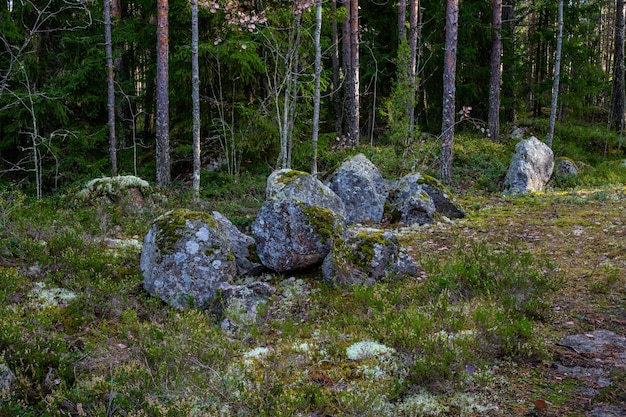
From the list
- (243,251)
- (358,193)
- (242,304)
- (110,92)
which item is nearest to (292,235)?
(243,251)

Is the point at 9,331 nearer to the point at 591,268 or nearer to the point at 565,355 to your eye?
the point at 565,355

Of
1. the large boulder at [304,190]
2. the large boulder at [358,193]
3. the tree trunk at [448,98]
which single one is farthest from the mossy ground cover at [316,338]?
the tree trunk at [448,98]

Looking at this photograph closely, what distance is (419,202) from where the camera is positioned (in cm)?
1048

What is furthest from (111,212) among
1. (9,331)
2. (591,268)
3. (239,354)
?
(591,268)

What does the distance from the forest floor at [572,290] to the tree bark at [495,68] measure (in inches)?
361

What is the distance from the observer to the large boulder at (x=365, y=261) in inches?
254

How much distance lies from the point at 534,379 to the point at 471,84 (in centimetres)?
2115

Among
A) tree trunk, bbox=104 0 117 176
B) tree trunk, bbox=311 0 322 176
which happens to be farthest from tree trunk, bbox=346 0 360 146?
tree trunk, bbox=104 0 117 176

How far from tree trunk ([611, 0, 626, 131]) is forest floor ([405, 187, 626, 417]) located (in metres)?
12.4

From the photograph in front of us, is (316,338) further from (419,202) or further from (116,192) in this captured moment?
(116,192)

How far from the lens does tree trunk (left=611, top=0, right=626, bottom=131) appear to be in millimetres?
21203

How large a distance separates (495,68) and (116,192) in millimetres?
17427

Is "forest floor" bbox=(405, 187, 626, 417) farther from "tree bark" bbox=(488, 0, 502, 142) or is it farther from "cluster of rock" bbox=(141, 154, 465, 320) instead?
"tree bark" bbox=(488, 0, 502, 142)

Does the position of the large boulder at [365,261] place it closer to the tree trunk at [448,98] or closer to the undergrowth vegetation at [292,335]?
the undergrowth vegetation at [292,335]
